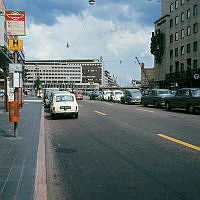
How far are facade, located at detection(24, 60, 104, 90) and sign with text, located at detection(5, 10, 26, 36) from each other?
14829 cm

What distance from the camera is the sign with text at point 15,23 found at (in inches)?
371

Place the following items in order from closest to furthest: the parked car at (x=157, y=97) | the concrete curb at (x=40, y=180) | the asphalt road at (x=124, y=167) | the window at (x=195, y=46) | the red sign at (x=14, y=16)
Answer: the concrete curb at (x=40, y=180)
the asphalt road at (x=124, y=167)
the red sign at (x=14, y=16)
the parked car at (x=157, y=97)
the window at (x=195, y=46)

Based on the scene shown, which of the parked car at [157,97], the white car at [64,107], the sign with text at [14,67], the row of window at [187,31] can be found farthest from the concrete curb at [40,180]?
the row of window at [187,31]

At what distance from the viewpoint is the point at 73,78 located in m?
168

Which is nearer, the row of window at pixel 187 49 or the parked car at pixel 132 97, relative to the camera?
the parked car at pixel 132 97

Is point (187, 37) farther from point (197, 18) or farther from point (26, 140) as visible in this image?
point (26, 140)

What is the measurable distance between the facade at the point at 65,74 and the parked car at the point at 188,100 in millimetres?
140141

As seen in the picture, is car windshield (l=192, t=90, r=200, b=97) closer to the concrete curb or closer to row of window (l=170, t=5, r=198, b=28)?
the concrete curb

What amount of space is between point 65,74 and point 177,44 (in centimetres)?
11991

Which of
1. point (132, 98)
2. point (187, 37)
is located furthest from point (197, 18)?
point (132, 98)

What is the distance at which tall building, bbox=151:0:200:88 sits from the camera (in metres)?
45.5

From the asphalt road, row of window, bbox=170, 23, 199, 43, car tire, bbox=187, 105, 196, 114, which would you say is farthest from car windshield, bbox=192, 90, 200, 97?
row of window, bbox=170, 23, 199, 43

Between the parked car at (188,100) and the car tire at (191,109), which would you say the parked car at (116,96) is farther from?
the car tire at (191,109)

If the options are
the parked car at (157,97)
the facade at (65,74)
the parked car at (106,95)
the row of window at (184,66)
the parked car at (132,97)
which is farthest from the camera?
the facade at (65,74)
